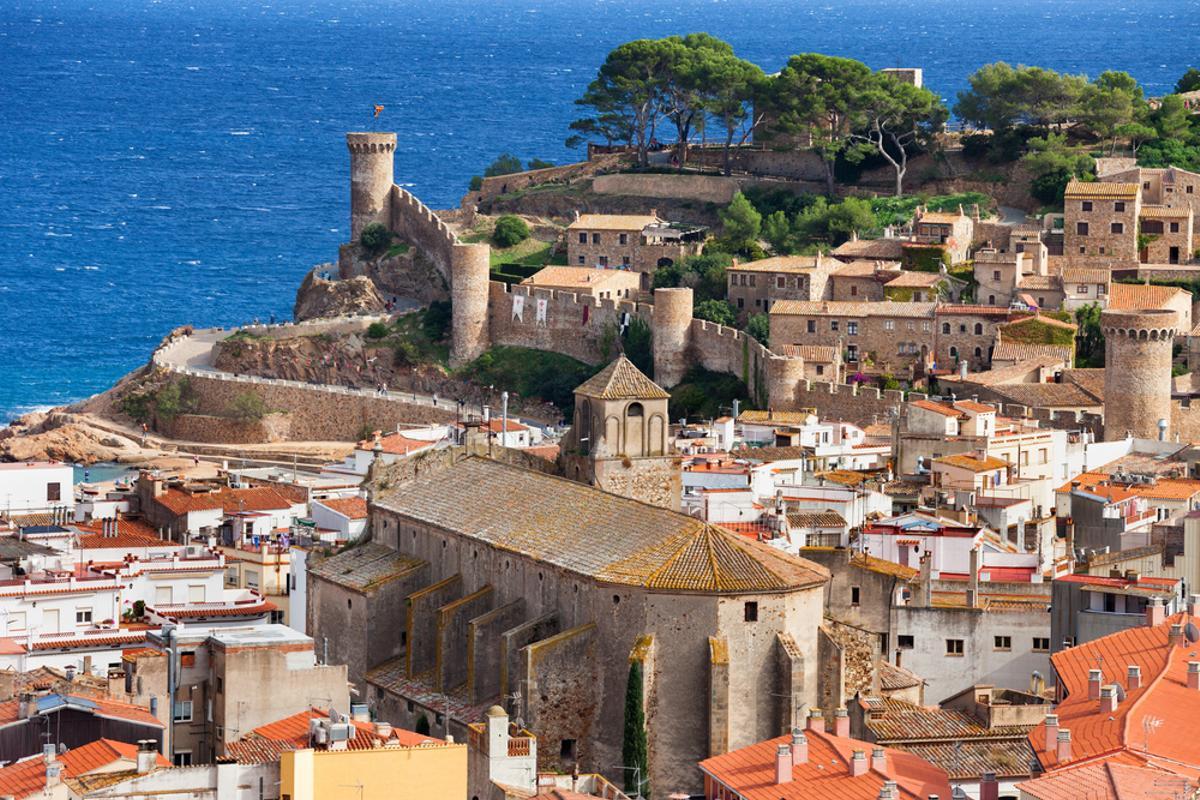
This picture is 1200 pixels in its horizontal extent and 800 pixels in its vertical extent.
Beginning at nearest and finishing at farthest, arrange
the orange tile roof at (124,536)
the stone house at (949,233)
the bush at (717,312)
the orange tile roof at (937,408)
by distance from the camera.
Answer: the orange tile roof at (124,536)
the orange tile roof at (937,408)
the bush at (717,312)
the stone house at (949,233)

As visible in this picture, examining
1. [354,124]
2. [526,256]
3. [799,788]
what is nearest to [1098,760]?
[799,788]

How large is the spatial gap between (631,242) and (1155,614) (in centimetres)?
4191

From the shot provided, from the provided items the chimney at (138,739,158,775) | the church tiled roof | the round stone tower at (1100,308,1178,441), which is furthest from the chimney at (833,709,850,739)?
the round stone tower at (1100,308,1178,441)

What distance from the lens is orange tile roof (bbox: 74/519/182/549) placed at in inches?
2034

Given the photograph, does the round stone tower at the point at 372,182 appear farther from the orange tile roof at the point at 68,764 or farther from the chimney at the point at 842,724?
Result: the orange tile roof at the point at 68,764

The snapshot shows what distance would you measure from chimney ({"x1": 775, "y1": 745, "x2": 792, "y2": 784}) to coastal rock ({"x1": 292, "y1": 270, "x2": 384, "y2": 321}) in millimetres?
50744

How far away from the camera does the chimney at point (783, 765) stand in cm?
3416

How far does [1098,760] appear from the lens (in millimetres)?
30375

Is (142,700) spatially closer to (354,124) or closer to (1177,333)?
(1177,333)

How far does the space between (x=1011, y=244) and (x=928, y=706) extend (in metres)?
33.2

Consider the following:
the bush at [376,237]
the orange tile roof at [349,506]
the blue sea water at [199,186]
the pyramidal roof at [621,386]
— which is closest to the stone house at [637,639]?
Result: the pyramidal roof at [621,386]

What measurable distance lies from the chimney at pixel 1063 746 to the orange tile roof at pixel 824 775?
147 cm

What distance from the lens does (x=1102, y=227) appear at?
74875 mm

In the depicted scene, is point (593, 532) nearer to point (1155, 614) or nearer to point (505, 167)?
point (1155, 614)
